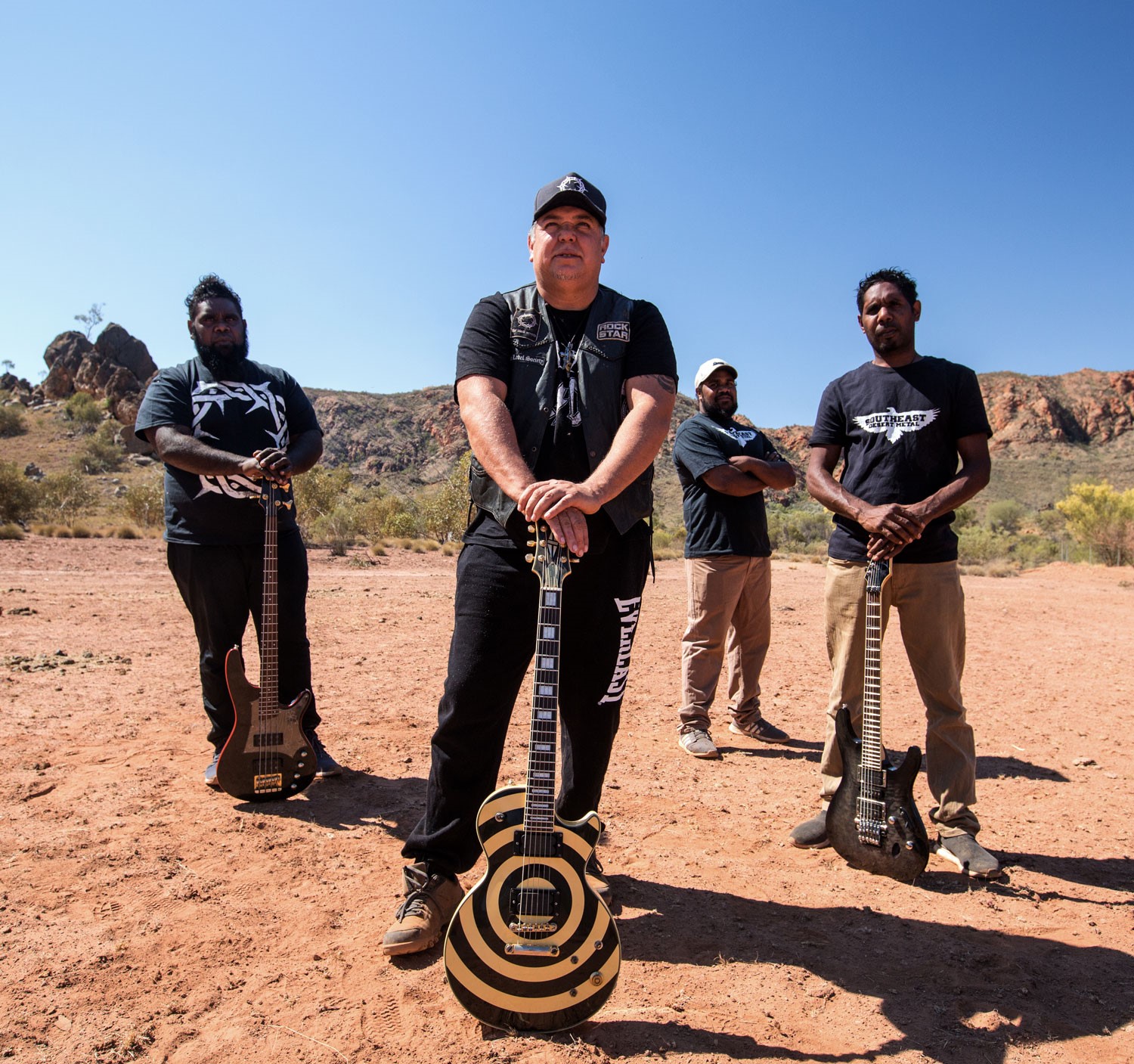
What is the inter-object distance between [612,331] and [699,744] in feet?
10.1

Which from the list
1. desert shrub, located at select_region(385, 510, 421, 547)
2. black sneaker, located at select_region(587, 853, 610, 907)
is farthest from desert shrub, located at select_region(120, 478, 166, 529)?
black sneaker, located at select_region(587, 853, 610, 907)

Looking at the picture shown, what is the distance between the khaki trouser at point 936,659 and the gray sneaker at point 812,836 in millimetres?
207

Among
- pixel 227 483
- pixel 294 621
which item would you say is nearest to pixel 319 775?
pixel 294 621

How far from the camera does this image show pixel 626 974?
259 centimetres

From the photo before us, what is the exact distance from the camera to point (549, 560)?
2.52 metres

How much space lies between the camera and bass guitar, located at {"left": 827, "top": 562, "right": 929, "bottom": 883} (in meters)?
3.30

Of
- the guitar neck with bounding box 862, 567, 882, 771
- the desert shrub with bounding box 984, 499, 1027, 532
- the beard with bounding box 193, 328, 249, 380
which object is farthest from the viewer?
the desert shrub with bounding box 984, 499, 1027, 532

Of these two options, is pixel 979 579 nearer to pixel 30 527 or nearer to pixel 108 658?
pixel 108 658

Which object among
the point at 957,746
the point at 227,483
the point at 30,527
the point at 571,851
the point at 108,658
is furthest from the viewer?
the point at 30,527

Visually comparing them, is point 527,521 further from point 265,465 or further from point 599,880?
point 265,465

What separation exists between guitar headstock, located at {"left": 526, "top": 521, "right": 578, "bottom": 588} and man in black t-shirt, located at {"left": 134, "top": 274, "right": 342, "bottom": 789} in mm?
1912

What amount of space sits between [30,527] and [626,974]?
24822 mm

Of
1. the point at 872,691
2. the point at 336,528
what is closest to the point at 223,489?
the point at 872,691

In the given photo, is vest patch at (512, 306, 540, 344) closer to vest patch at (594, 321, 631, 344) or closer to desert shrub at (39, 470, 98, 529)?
vest patch at (594, 321, 631, 344)
